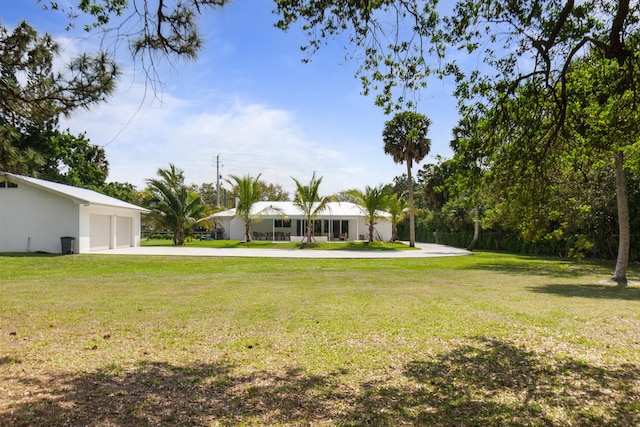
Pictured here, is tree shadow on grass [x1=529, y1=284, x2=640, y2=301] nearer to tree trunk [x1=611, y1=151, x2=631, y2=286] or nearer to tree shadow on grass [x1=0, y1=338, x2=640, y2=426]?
tree trunk [x1=611, y1=151, x2=631, y2=286]

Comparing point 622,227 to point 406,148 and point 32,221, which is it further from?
point 32,221

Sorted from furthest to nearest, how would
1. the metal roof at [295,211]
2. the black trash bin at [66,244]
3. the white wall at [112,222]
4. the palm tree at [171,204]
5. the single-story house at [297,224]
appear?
the single-story house at [297,224], the metal roof at [295,211], the palm tree at [171,204], the white wall at [112,222], the black trash bin at [66,244]

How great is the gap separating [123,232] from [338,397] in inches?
1015

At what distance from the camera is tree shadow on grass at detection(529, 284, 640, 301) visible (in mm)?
10113

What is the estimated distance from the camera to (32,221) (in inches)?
794

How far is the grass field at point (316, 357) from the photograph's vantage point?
11.3 ft

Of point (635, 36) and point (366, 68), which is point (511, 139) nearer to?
point (635, 36)

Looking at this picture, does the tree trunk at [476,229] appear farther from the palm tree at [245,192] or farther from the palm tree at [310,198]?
the palm tree at [245,192]

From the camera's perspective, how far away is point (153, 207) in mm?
30984

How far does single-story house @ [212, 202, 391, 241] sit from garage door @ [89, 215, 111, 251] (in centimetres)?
1280

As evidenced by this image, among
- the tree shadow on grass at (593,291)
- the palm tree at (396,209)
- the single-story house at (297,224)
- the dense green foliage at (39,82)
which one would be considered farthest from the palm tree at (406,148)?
the dense green foliage at (39,82)

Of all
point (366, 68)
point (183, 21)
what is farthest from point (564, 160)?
point (183, 21)

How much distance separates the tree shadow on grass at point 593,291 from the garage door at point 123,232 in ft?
74.3

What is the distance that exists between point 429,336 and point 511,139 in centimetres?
326
